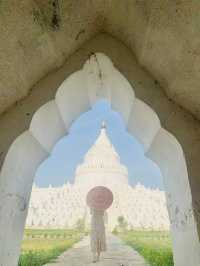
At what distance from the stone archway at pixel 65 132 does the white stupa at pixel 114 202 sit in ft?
79.1

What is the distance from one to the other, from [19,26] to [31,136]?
2.25 feet

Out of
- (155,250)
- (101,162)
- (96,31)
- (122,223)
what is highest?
(101,162)

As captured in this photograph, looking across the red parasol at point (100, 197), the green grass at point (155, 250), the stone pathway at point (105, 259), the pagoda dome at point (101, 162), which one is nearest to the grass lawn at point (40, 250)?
the stone pathway at point (105, 259)

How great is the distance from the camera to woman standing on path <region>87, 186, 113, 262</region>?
490cm

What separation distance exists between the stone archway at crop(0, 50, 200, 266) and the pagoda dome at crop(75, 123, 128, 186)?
29.6 m

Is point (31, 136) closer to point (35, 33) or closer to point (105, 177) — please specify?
point (35, 33)

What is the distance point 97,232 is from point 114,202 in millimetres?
24634

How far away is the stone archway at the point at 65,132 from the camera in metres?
1.43

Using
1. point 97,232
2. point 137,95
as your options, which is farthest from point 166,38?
point 97,232

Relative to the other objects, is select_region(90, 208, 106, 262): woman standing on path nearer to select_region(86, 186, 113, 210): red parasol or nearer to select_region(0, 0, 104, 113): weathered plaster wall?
select_region(86, 186, 113, 210): red parasol

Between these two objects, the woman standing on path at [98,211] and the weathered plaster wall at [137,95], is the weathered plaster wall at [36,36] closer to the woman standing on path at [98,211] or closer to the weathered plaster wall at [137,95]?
the weathered plaster wall at [137,95]

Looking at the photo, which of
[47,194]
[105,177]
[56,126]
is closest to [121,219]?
[105,177]

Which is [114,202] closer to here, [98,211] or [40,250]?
[40,250]

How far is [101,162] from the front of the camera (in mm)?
31422
